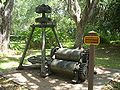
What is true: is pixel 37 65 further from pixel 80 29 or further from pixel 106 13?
pixel 106 13

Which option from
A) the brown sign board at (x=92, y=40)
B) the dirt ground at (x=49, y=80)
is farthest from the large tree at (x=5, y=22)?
the brown sign board at (x=92, y=40)

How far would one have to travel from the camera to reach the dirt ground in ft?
20.7

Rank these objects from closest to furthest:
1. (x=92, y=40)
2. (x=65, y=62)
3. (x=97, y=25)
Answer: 1. (x=92, y=40)
2. (x=65, y=62)
3. (x=97, y=25)

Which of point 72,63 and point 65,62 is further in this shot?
point 65,62

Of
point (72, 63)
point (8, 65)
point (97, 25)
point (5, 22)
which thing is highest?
point (5, 22)

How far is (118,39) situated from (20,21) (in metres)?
27.2

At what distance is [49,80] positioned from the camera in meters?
6.89

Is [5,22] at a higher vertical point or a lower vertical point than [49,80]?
higher

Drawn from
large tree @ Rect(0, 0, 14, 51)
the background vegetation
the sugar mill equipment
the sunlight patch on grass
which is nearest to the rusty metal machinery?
the sugar mill equipment

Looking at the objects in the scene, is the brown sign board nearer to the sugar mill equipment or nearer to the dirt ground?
the dirt ground

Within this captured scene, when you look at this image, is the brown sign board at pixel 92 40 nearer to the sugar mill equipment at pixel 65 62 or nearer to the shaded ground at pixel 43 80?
the shaded ground at pixel 43 80

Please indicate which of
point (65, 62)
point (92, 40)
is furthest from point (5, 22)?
point (92, 40)

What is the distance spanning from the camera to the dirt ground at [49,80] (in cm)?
632

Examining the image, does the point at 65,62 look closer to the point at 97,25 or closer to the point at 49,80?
the point at 49,80
